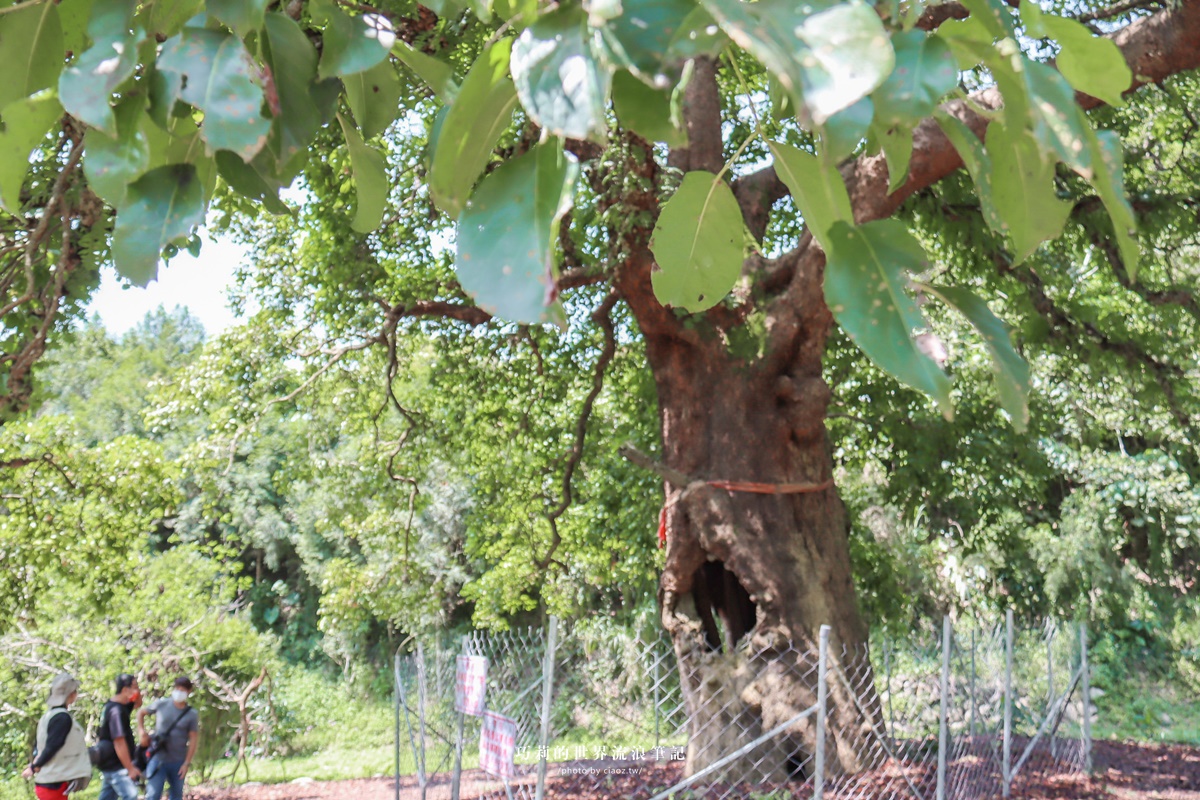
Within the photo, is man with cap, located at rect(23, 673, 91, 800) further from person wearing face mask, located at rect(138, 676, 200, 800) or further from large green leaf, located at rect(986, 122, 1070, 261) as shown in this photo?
large green leaf, located at rect(986, 122, 1070, 261)

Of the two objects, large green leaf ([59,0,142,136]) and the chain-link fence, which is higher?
large green leaf ([59,0,142,136])

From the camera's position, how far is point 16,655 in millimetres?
10367

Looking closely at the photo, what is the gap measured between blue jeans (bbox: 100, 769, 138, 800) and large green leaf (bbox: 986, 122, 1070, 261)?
6721 millimetres

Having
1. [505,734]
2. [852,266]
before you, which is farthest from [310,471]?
[852,266]

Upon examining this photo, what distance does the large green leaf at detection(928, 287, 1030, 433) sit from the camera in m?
0.57

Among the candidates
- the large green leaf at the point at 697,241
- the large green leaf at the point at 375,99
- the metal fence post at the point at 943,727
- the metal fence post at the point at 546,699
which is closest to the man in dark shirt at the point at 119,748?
the metal fence post at the point at 546,699

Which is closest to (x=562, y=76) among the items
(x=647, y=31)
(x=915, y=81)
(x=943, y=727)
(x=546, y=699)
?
(x=647, y=31)

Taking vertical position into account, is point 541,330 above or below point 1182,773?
above

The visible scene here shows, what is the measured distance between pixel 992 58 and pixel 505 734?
413 cm

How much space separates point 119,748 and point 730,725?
3.73m

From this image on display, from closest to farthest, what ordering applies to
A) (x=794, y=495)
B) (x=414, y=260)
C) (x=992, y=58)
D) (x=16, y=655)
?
(x=992, y=58)
(x=794, y=495)
(x=414, y=260)
(x=16, y=655)

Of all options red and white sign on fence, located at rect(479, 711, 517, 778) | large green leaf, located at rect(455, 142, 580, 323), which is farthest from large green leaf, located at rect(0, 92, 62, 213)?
red and white sign on fence, located at rect(479, 711, 517, 778)

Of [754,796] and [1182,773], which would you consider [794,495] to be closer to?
[754,796]

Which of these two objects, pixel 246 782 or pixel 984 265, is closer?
pixel 984 265
